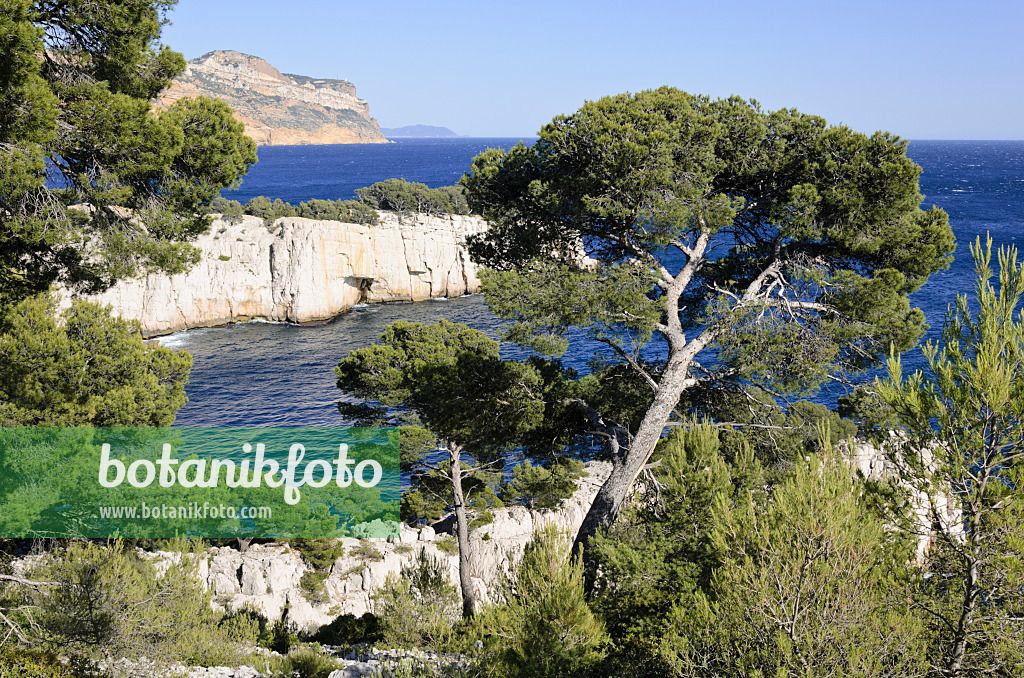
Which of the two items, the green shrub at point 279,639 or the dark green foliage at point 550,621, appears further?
the green shrub at point 279,639

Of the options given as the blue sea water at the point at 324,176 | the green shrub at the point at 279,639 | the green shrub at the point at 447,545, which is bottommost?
the green shrub at the point at 447,545

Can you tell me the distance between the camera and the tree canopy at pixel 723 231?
845cm

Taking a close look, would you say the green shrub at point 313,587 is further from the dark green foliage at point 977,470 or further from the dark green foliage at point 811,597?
the dark green foliage at point 977,470

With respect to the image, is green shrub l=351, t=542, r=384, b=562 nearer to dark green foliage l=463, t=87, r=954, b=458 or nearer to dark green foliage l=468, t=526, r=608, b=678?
dark green foliage l=463, t=87, r=954, b=458

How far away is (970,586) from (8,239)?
9.86m

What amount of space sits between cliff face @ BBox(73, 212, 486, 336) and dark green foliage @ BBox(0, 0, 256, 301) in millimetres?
34236

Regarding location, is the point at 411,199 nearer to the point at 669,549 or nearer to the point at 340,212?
the point at 340,212

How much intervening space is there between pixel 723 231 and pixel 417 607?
7.74m

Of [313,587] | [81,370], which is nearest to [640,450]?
[81,370]

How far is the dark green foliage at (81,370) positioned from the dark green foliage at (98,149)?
90.3 inches

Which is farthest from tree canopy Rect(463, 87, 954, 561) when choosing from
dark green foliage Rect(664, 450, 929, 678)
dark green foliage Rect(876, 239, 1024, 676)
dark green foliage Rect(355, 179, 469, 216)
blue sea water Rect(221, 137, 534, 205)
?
blue sea water Rect(221, 137, 534, 205)

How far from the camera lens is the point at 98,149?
712 cm

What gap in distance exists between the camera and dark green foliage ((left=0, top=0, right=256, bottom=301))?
6.21 meters

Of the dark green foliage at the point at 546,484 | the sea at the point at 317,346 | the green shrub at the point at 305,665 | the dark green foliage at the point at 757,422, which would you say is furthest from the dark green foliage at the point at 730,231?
the dark green foliage at the point at 546,484
